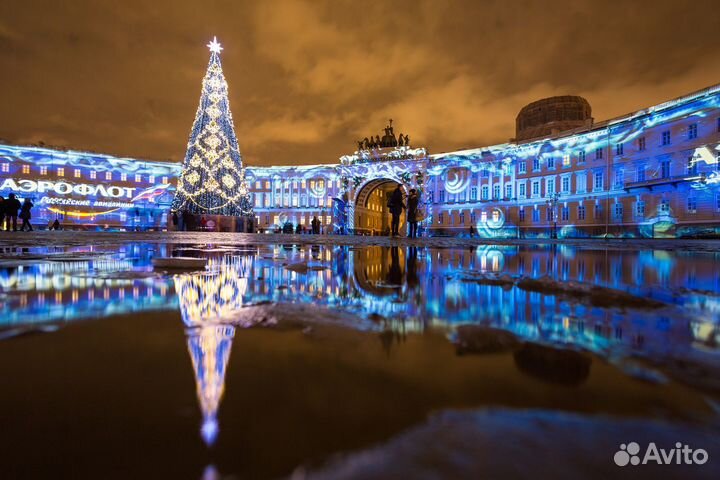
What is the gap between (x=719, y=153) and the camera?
989 inches

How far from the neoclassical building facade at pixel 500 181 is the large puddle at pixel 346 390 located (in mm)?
28750

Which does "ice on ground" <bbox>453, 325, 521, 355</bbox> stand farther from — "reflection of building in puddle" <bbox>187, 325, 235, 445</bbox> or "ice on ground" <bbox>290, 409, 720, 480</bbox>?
"reflection of building in puddle" <bbox>187, 325, 235, 445</bbox>

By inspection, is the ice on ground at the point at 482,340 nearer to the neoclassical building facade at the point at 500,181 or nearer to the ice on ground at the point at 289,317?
the ice on ground at the point at 289,317

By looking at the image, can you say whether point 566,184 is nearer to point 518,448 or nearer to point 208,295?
point 208,295

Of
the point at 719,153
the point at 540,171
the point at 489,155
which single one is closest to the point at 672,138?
the point at 719,153

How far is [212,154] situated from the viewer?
966 inches

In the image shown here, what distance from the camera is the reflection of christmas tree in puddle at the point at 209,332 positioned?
64 cm

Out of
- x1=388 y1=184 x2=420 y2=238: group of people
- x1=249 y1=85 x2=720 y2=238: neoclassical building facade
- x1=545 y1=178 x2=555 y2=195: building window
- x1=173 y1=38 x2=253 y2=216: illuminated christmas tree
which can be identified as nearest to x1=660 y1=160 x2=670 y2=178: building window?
x1=249 y1=85 x2=720 y2=238: neoclassical building facade

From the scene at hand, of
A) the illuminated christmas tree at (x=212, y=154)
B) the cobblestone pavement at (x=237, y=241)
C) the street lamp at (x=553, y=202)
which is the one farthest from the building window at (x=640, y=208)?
the illuminated christmas tree at (x=212, y=154)

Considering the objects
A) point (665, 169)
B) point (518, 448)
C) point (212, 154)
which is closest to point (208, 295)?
point (518, 448)

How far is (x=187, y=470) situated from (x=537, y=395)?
612mm

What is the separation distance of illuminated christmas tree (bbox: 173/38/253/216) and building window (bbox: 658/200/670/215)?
3405 cm

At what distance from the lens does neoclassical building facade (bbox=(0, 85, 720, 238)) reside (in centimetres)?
2764

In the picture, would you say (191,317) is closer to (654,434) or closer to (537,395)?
(537,395)
